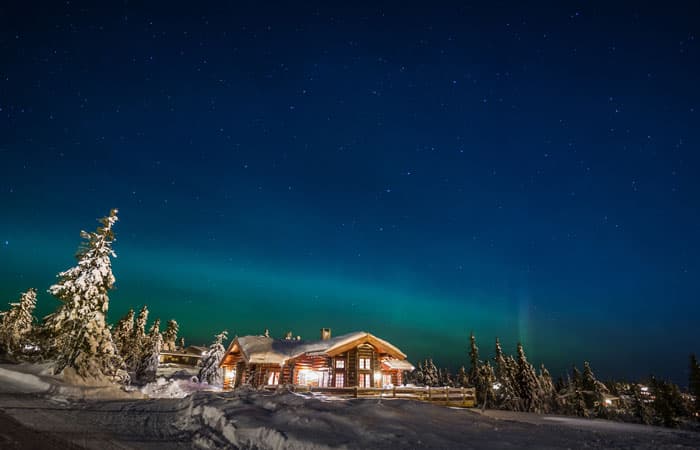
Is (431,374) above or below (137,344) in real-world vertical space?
below

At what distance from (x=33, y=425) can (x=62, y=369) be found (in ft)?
44.6

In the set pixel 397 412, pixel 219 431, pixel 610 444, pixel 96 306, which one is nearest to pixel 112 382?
pixel 96 306

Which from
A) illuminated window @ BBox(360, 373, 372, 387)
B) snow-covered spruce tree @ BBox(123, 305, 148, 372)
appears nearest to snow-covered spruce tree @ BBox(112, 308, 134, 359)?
snow-covered spruce tree @ BBox(123, 305, 148, 372)

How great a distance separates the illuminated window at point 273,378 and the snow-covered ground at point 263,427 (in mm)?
22293

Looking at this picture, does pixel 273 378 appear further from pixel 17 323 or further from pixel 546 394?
pixel 546 394

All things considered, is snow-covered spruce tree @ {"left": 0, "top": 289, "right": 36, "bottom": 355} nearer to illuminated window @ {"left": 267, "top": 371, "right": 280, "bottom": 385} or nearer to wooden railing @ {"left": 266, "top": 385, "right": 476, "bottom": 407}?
illuminated window @ {"left": 267, "top": 371, "right": 280, "bottom": 385}

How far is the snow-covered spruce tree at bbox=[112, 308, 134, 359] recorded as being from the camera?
4909cm

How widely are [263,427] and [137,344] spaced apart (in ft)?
184

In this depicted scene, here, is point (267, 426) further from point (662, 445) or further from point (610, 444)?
point (662, 445)

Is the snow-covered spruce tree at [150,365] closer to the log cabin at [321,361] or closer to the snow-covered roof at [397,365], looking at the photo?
the log cabin at [321,361]

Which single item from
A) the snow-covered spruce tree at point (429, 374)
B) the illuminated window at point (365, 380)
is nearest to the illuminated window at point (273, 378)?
the illuminated window at point (365, 380)

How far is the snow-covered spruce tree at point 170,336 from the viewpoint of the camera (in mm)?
70250

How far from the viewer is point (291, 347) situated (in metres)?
33.7

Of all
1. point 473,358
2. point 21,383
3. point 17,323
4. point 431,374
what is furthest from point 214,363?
point 431,374
